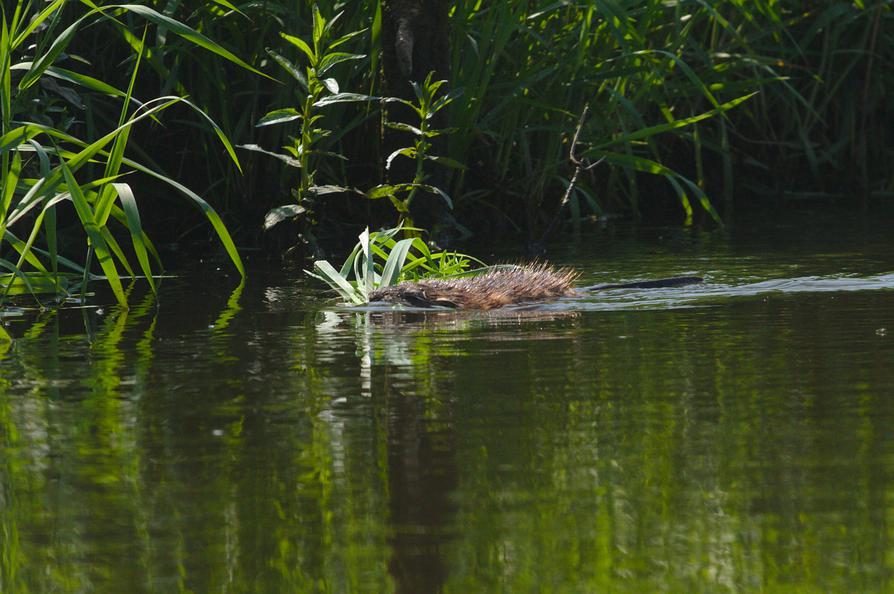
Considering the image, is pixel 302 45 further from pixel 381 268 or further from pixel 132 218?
pixel 132 218

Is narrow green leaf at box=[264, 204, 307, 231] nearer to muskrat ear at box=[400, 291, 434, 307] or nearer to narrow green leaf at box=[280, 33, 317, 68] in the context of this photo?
narrow green leaf at box=[280, 33, 317, 68]

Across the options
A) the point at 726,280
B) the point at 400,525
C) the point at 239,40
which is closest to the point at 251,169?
the point at 239,40

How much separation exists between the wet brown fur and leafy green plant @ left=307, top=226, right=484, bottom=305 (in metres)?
0.13

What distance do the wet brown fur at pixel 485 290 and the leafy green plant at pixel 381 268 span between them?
0.13 m

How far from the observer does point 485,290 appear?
6.27 m

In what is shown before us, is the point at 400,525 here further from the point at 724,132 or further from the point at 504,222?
the point at 724,132

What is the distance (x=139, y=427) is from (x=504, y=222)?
5797 millimetres

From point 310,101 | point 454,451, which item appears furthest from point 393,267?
point 454,451

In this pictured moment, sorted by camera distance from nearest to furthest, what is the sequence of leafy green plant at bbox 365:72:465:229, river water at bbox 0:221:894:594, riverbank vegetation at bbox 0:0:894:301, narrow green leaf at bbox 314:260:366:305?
river water at bbox 0:221:894:594, narrow green leaf at bbox 314:260:366:305, leafy green plant at bbox 365:72:465:229, riverbank vegetation at bbox 0:0:894:301

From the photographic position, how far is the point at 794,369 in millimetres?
4180

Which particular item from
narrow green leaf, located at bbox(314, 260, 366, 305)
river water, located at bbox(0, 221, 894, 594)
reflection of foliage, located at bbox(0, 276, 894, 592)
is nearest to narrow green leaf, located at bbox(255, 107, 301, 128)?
narrow green leaf, located at bbox(314, 260, 366, 305)

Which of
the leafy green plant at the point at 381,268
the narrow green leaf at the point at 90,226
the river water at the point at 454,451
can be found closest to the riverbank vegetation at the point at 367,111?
the leafy green plant at the point at 381,268

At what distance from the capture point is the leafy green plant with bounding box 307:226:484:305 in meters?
6.25

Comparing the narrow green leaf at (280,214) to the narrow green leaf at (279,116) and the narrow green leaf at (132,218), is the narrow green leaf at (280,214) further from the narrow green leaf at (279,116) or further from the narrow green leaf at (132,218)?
the narrow green leaf at (132,218)
